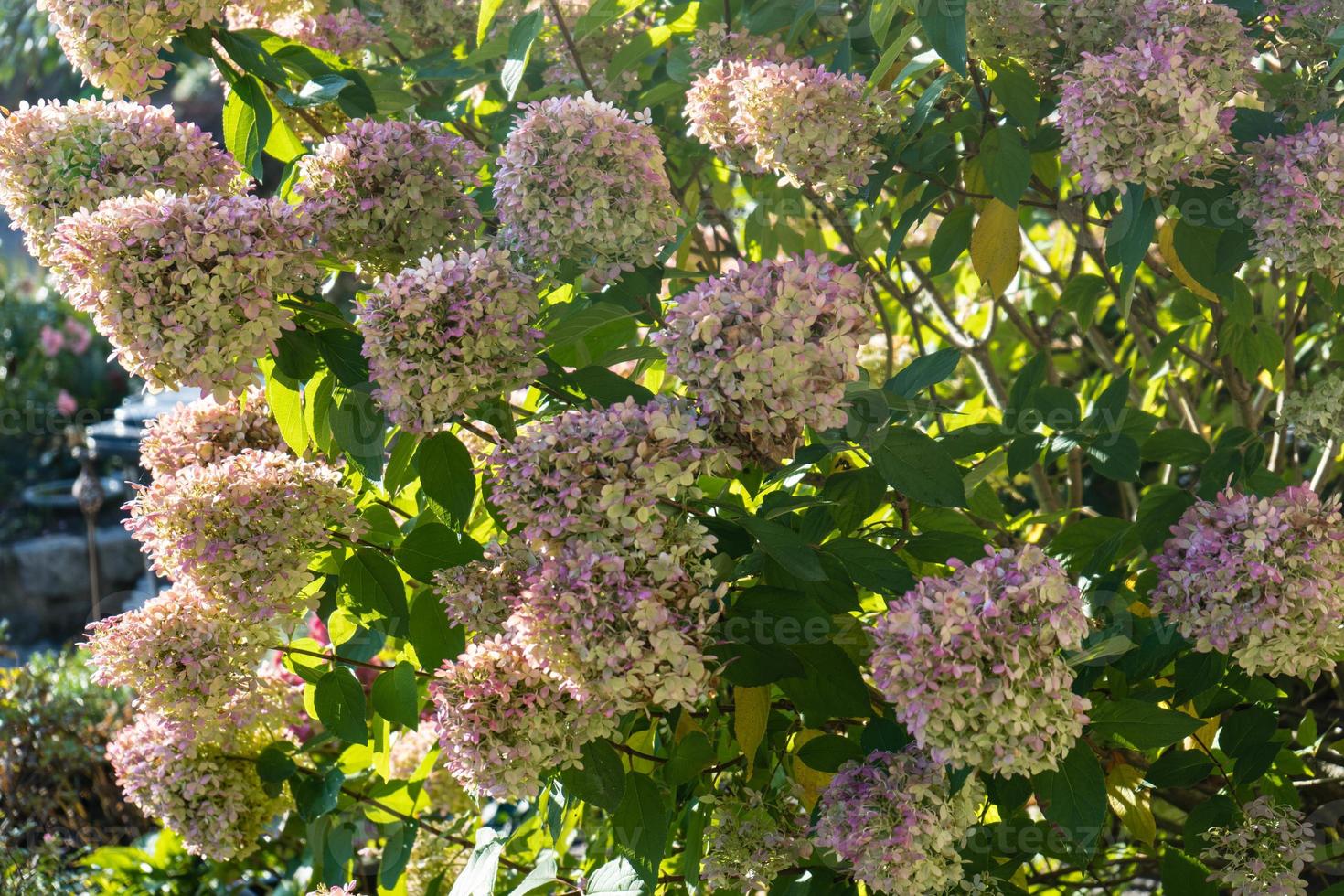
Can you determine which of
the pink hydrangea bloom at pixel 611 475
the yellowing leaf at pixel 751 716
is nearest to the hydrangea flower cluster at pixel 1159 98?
the pink hydrangea bloom at pixel 611 475

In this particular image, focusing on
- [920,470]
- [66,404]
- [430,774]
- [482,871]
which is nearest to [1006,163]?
[920,470]

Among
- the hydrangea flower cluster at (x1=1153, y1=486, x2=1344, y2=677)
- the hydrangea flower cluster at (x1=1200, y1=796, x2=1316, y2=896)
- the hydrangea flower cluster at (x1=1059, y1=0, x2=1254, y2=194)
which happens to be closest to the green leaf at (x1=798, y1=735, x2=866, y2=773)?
the hydrangea flower cluster at (x1=1153, y1=486, x2=1344, y2=677)

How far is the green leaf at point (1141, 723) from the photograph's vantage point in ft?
4.58

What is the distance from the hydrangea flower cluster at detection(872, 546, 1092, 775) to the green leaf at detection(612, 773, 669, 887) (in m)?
0.41

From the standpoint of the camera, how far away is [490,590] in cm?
139

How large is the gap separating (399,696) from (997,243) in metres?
1.05

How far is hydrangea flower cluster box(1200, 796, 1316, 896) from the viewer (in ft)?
5.11

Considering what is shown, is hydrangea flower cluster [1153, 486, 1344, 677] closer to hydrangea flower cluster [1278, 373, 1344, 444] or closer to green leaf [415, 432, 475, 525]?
hydrangea flower cluster [1278, 373, 1344, 444]

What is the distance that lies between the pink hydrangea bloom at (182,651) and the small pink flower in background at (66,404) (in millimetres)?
6253

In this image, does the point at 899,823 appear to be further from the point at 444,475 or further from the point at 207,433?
the point at 207,433

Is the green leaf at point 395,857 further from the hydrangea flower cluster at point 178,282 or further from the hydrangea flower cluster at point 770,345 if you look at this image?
the hydrangea flower cluster at point 770,345

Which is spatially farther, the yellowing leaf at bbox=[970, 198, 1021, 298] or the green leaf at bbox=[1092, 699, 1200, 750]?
the yellowing leaf at bbox=[970, 198, 1021, 298]

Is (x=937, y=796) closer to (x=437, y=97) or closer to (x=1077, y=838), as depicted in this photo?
(x=1077, y=838)

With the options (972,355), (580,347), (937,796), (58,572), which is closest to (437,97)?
(580,347)
